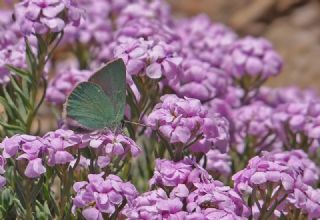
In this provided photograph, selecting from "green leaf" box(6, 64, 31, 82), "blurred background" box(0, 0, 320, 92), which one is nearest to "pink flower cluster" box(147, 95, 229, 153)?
"green leaf" box(6, 64, 31, 82)

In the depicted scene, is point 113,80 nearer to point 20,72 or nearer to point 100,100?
point 100,100

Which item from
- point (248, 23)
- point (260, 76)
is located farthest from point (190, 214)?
point (248, 23)

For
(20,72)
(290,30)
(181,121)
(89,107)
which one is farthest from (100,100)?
(290,30)

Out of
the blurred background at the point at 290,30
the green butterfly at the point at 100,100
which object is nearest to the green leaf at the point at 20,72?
the green butterfly at the point at 100,100

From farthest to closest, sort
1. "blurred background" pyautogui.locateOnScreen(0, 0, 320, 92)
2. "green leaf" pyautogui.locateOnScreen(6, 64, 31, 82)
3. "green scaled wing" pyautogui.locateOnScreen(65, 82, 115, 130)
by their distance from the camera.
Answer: "blurred background" pyautogui.locateOnScreen(0, 0, 320, 92) < "green leaf" pyautogui.locateOnScreen(6, 64, 31, 82) < "green scaled wing" pyautogui.locateOnScreen(65, 82, 115, 130)

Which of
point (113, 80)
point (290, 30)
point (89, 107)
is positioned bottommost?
point (290, 30)

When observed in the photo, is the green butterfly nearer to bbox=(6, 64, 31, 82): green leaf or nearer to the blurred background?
bbox=(6, 64, 31, 82): green leaf
